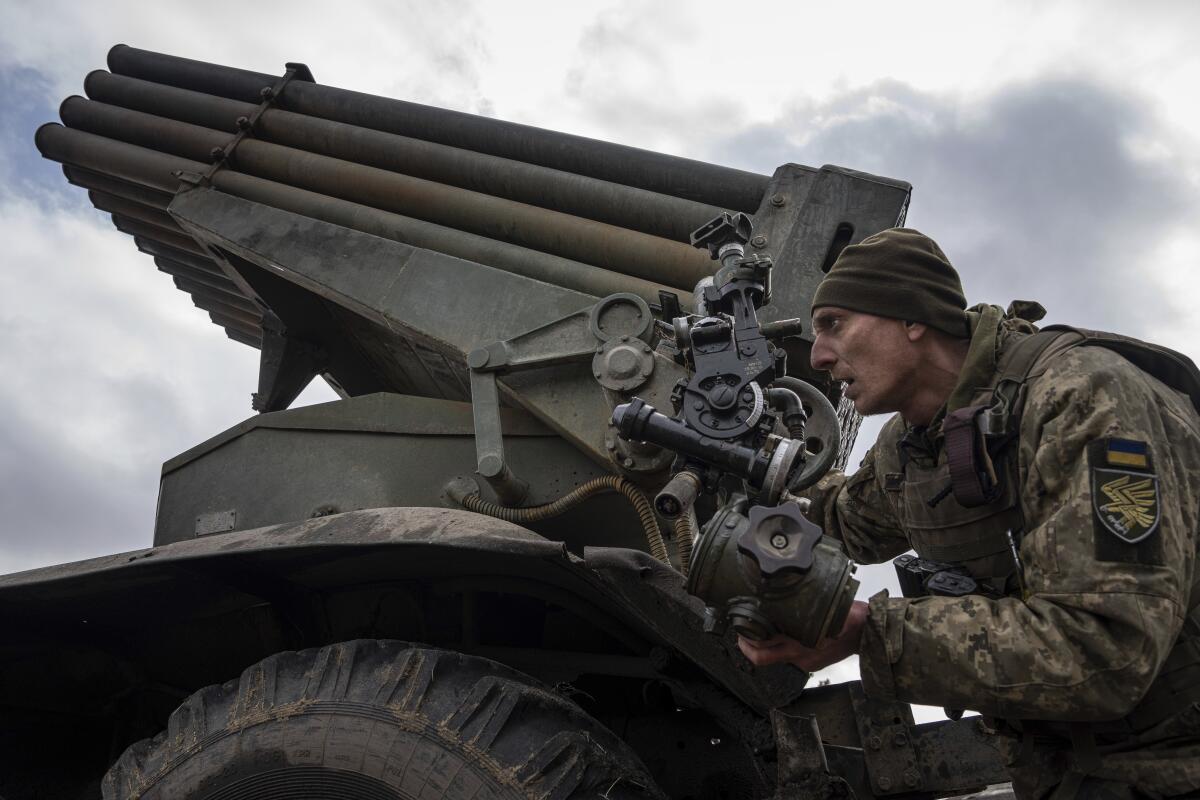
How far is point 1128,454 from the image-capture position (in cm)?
164

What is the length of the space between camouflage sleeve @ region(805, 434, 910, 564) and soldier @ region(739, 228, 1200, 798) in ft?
1.05

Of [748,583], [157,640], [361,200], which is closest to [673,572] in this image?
[748,583]

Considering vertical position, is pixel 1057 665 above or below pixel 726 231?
below

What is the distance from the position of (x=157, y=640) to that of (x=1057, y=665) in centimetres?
295

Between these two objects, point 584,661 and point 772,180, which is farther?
point 772,180

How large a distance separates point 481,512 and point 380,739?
3.30ft

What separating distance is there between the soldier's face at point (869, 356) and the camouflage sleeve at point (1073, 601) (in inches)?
17.4

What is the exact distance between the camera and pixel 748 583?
1.66m

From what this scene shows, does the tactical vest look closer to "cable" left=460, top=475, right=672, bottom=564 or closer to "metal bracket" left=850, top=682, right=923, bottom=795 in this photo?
"metal bracket" left=850, top=682, right=923, bottom=795

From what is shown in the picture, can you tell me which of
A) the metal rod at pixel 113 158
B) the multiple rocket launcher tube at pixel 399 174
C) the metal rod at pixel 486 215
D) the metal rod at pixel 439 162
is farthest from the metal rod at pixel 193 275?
the metal rod at pixel 486 215

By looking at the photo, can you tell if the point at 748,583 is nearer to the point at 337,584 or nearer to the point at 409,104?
the point at 337,584

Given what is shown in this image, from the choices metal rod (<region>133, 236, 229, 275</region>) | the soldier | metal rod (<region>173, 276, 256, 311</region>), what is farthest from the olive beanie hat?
metal rod (<region>173, 276, 256, 311</region>)

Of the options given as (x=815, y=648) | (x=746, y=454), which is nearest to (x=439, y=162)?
(x=746, y=454)

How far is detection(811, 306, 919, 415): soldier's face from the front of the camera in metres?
2.21
